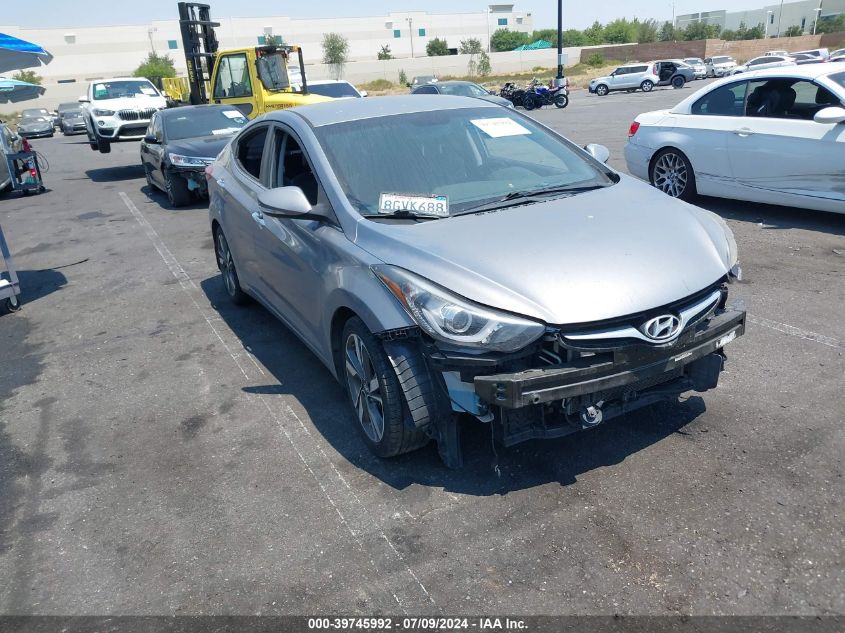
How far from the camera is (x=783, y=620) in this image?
254 cm

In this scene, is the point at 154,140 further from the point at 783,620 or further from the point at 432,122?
the point at 783,620

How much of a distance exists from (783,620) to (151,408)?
3.73 metres

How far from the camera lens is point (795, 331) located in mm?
5004

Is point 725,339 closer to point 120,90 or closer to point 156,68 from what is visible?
point 120,90

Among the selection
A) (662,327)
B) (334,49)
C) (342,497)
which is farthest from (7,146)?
(334,49)

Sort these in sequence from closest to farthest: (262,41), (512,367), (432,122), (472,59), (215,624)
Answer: (215,624) → (512,367) → (432,122) → (472,59) → (262,41)

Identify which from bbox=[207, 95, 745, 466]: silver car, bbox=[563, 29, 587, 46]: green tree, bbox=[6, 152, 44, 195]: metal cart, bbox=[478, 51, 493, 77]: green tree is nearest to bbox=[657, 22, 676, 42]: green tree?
bbox=[563, 29, 587, 46]: green tree

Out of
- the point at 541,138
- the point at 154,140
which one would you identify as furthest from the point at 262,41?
the point at 541,138

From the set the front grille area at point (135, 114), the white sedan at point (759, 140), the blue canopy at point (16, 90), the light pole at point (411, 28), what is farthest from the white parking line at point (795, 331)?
the light pole at point (411, 28)

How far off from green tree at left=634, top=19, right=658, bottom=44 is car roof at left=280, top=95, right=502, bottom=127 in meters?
99.8

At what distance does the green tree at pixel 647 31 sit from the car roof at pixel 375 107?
99.8m

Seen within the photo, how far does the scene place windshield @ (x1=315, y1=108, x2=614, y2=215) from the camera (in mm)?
3990

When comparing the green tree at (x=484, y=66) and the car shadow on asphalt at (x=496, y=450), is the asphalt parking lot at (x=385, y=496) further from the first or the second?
the green tree at (x=484, y=66)

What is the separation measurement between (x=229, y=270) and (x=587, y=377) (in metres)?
4.12
